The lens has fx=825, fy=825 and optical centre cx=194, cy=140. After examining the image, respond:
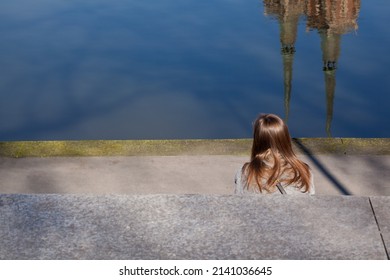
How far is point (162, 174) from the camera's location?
921cm

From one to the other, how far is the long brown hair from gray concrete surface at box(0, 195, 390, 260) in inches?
13.8

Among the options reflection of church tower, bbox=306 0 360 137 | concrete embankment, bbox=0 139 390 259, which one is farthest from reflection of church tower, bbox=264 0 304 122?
concrete embankment, bbox=0 139 390 259

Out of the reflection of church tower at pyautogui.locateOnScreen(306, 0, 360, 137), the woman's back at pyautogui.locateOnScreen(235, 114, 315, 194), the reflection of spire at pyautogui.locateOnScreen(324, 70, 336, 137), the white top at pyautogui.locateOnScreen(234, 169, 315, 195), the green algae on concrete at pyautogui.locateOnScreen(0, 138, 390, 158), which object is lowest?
the reflection of spire at pyautogui.locateOnScreen(324, 70, 336, 137)

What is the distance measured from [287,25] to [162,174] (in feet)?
125

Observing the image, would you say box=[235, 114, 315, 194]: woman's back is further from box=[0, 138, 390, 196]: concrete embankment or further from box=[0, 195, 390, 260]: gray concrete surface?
box=[0, 138, 390, 196]: concrete embankment

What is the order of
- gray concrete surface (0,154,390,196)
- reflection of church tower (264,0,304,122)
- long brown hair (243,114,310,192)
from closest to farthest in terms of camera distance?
A: long brown hair (243,114,310,192), gray concrete surface (0,154,390,196), reflection of church tower (264,0,304,122)

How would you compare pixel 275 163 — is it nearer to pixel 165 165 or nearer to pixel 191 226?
pixel 191 226

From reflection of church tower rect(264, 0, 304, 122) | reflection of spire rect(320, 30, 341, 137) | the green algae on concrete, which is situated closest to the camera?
the green algae on concrete

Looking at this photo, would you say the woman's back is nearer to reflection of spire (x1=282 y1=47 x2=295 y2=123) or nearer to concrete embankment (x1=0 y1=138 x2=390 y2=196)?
concrete embankment (x1=0 y1=138 x2=390 y2=196)

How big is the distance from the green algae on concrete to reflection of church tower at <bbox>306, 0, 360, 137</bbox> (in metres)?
29.1

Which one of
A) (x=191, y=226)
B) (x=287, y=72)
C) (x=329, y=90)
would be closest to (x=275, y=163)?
(x=191, y=226)

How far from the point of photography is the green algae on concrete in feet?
32.4

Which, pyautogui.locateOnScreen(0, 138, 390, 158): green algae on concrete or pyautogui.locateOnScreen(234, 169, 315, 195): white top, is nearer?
pyautogui.locateOnScreen(234, 169, 315, 195): white top

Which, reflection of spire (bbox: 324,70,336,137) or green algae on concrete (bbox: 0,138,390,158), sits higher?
green algae on concrete (bbox: 0,138,390,158)
